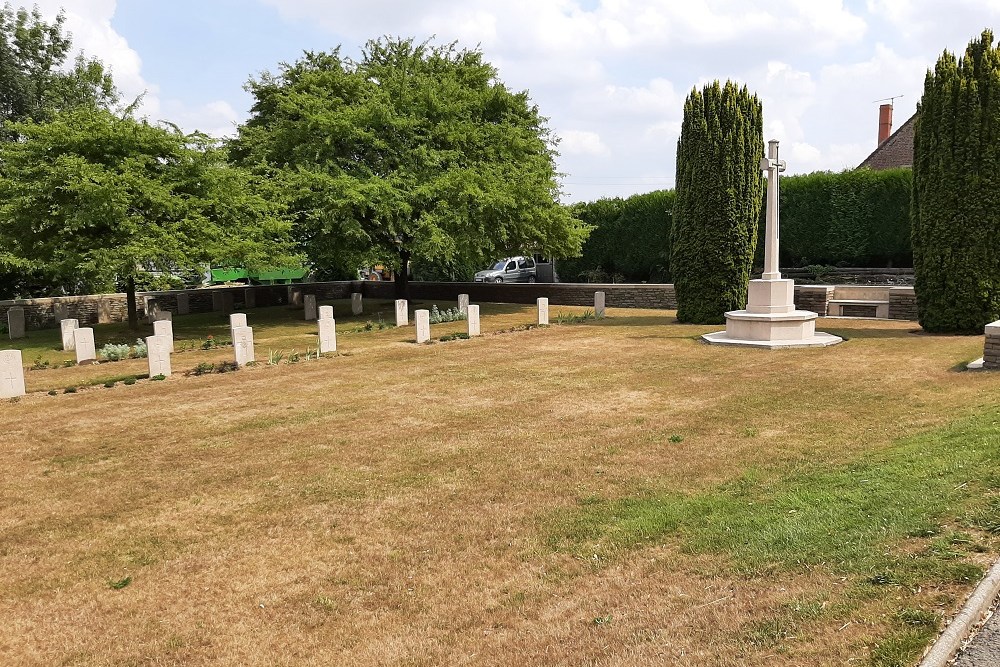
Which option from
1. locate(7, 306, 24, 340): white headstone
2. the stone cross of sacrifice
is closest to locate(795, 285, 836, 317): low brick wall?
the stone cross of sacrifice

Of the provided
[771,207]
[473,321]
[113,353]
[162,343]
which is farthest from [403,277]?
[771,207]

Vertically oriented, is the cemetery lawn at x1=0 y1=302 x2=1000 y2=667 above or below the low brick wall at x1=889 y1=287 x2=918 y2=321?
below

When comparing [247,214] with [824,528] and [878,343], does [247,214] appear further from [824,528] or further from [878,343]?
[824,528]

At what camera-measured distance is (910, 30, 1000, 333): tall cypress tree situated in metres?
13.4

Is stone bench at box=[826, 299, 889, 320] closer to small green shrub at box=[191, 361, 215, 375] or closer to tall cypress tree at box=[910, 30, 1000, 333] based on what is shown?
tall cypress tree at box=[910, 30, 1000, 333]

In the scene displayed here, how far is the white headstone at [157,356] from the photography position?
12.6 metres

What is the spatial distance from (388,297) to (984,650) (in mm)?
32213

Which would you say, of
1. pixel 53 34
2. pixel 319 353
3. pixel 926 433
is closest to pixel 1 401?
pixel 319 353

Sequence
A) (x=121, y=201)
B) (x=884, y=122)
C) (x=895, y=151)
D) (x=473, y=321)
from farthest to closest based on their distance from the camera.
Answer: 1. (x=884, y=122)
2. (x=895, y=151)
3. (x=473, y=321)
4. (x=121, y=201)

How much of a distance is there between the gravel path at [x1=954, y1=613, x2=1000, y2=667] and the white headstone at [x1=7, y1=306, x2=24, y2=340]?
23.2m

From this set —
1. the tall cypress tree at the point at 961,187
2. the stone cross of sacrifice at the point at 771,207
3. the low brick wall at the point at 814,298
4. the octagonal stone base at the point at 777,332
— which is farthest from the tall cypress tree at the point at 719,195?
the tall cypress tree at the point at 961,187

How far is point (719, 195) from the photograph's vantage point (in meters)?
17.5

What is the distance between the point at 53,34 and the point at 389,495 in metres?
36.9

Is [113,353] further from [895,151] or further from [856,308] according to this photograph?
[895,151]
